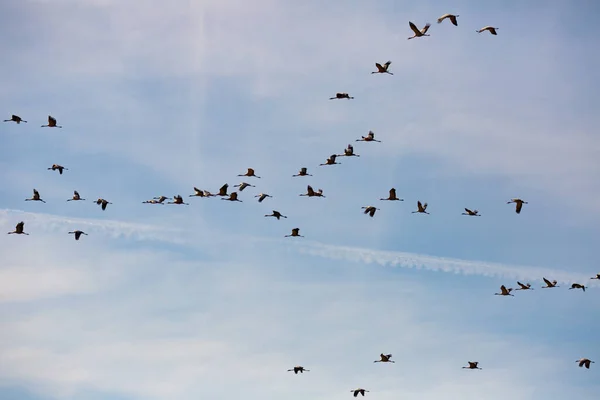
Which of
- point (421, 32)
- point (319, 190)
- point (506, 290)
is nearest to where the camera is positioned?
point (421, 32)

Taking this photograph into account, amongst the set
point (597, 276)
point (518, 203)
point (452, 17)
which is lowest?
point (597, 276)

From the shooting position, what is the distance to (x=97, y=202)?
156 m

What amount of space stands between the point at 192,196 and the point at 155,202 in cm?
807

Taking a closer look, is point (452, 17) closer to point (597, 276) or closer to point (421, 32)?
point (421, 32)

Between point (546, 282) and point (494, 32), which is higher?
point (494, 32)

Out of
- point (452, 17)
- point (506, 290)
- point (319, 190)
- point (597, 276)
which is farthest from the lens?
point (506, 290)

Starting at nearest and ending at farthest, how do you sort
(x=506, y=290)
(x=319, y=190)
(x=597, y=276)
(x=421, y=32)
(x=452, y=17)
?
1. (x=452, y=17)
2. (x=421, y=32)
3. (x=597, y=276)
4. (x=319, y=190)
5. (x=506, y=290)

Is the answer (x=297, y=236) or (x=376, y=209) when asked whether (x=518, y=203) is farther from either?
(x=297, y=236)

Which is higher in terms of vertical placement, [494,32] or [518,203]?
[494,32]

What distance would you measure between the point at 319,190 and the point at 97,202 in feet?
103

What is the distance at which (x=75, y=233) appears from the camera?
158500 millimetres

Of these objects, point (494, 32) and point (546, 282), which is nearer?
point (494, 32)

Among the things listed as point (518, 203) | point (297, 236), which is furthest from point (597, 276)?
point (297, 236)

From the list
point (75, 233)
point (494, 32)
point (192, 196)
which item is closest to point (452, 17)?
point (494, 32)
